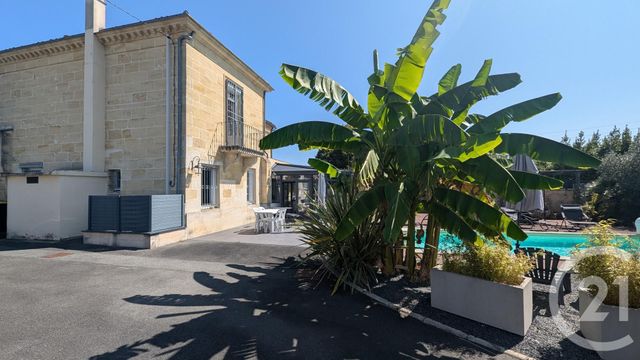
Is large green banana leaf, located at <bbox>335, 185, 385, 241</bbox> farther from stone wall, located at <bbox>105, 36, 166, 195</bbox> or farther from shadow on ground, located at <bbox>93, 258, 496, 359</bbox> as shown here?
stone wall, located at <bbox>105, 36, 166, 195</bbox>

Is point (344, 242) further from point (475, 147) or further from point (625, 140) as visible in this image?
point (625, 140)

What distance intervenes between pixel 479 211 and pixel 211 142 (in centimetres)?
1096

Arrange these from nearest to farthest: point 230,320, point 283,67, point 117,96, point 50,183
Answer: point 230,320 < point 283,67 < point 50,183 < point 117,96

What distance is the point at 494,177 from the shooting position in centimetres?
438

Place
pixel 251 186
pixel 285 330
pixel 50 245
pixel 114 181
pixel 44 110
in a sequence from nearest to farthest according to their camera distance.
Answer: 1. pixel 285 330
2. pixel 50 245
3. pixel 114 181
4. pixel 44 110
5. pixel 251 186

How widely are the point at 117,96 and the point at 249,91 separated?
20.2 feet

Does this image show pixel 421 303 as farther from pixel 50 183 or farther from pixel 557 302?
pixel 50 183

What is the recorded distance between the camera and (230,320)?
14.8ft

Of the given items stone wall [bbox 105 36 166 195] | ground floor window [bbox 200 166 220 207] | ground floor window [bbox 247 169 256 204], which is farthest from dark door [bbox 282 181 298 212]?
stone wall [bbox 105 36 166 195]

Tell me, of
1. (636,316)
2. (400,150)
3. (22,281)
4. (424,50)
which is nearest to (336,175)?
(400,150)

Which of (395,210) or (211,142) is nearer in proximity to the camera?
(395,210)

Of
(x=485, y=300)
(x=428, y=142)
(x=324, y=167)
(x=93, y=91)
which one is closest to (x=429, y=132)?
(x=428, y=142)

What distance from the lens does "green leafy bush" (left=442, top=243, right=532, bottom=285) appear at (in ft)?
14.3

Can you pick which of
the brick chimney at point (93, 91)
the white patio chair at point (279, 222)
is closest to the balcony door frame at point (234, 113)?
the white patio chair at point (279, 222)
